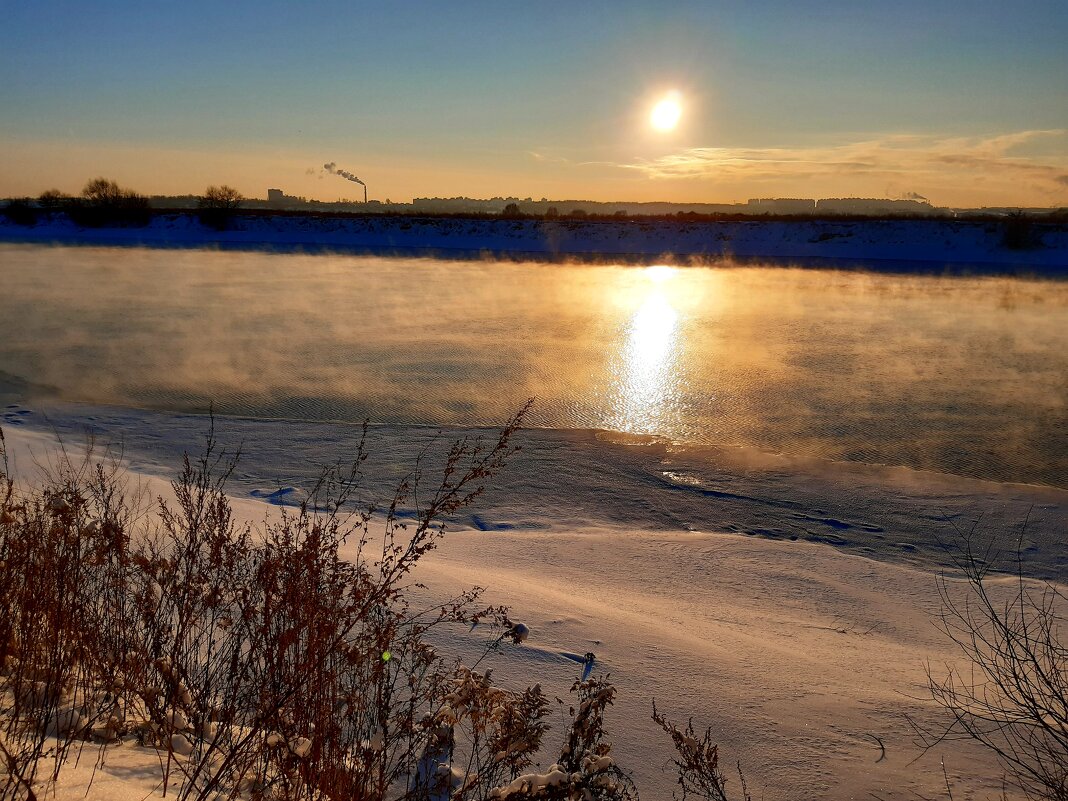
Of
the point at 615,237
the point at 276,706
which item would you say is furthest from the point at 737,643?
the point at 615,237

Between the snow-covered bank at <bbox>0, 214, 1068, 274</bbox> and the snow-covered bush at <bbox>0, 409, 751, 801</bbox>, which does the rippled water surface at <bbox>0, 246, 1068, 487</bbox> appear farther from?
the snow-covered bank at <bbox>0, 214, 1068, 274</bbox>

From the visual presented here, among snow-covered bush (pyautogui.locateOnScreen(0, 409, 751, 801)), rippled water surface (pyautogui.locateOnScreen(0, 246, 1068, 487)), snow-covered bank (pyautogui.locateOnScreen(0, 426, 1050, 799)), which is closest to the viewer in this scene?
snow-covered bush (pyautogui.locateOnScreen(0, 409, 751, 801))

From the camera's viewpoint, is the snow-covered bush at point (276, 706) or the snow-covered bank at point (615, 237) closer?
the snow-covered bush at point (276, 706)

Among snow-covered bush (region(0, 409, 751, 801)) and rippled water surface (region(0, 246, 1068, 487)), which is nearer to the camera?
snow-covered bush (region(0, 409, 751, 801))

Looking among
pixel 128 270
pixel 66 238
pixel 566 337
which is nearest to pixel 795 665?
pixel 566 337

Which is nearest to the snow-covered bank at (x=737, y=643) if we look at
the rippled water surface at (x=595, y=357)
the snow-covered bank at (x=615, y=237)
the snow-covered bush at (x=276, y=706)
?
the snow-covered bush at (x=276, y=706)

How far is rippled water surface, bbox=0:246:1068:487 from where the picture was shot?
8.79 m

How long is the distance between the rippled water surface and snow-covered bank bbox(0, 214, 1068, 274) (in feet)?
39.3

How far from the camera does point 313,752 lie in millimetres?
2426

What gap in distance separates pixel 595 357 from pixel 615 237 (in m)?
27.9

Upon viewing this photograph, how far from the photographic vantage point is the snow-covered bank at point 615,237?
110 feet

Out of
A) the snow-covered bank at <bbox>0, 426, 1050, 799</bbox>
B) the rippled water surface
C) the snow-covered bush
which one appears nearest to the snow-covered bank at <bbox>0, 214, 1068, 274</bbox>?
the rippled water surface

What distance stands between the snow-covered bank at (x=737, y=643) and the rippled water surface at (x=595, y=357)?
286cm

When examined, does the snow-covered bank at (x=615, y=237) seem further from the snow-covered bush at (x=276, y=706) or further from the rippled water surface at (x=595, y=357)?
the snow-covered bush at (x=276, y=706)
